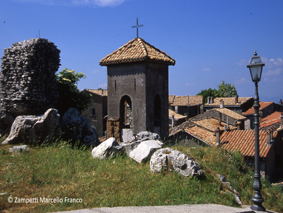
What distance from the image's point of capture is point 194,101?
5172 cm

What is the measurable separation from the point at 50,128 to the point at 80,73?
745 cm

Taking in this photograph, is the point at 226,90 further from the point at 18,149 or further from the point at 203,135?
the point at 18,149

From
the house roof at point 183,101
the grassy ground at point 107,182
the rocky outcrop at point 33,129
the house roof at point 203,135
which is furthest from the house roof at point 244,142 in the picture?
the house roof at point 183,101

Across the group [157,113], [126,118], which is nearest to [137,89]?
[157,113]

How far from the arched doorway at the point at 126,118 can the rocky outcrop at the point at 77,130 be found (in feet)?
6.05

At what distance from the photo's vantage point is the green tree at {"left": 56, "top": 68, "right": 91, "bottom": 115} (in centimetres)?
1308

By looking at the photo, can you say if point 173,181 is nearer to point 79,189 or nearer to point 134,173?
point 134,173

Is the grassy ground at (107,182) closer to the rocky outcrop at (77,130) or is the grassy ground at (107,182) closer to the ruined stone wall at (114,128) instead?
the rocky outcrop at (77,130)

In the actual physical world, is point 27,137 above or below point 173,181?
above

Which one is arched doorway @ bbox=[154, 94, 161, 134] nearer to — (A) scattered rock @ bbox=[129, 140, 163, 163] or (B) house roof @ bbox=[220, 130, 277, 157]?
(A) scattered rock @ bbox=[129, 140, 163, 163]

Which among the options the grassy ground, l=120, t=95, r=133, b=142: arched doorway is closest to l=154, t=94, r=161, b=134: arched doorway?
l=120, t=95, r=133, b=142: arched doorway

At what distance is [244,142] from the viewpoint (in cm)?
2103

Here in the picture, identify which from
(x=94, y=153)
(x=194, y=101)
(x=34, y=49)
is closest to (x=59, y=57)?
(x=34, y=49)

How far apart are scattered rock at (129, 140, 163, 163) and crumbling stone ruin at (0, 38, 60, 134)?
5.31 metres
